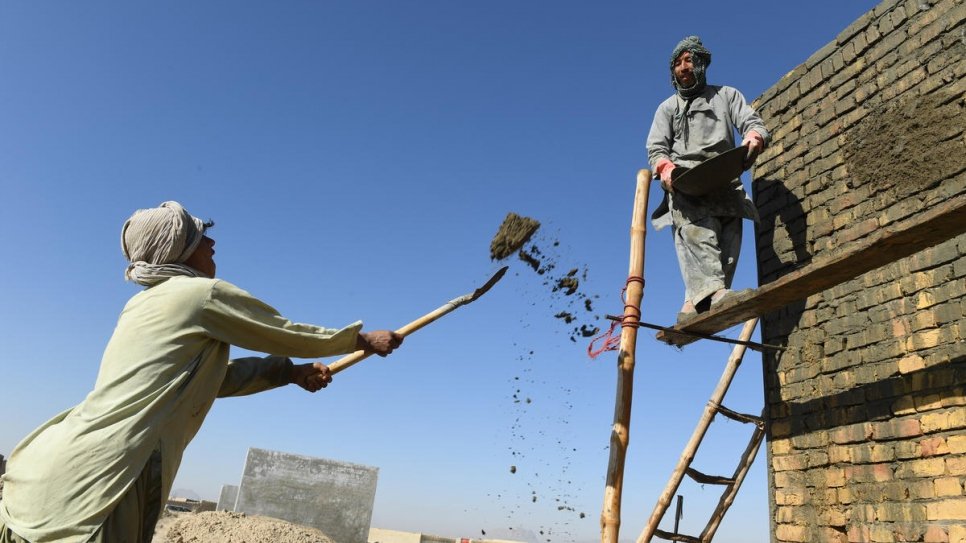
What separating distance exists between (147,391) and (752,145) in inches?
157

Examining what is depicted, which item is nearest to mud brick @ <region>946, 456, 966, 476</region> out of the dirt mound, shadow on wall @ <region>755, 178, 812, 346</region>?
shadow on wall @ <region>755, 178, 812, 346</region>

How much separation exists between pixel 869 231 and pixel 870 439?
55.2 inches

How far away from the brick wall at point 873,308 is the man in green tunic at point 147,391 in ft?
11.2

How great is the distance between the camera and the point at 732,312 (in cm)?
429

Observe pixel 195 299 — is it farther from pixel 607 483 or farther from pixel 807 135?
pixel 807 135

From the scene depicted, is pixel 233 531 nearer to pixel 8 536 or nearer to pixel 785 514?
pixel 785 514

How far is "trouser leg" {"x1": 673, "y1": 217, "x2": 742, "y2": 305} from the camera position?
4693 millimetres

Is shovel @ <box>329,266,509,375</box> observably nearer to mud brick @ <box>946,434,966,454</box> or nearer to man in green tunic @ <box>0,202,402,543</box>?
man in green tunic @ <box>0,202,402,543</box>

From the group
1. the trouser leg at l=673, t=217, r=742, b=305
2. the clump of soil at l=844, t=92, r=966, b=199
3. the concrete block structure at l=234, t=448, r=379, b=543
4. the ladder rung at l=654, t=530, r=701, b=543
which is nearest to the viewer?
the clump of soil at l=844, t=92, r=966, b=199

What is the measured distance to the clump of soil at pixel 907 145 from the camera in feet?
13.7

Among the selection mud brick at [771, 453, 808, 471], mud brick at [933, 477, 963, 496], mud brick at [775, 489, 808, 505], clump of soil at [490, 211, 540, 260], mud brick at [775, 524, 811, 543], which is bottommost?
mud brick at [775, 524, 811, 543]

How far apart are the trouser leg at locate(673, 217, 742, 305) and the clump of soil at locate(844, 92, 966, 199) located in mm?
939

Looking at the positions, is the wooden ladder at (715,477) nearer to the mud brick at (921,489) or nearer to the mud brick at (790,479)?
the mud brick at (790,479)

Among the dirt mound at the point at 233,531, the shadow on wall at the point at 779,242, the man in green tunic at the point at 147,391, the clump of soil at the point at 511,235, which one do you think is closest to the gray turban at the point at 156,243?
the man in green tunic at the point at 147,391
